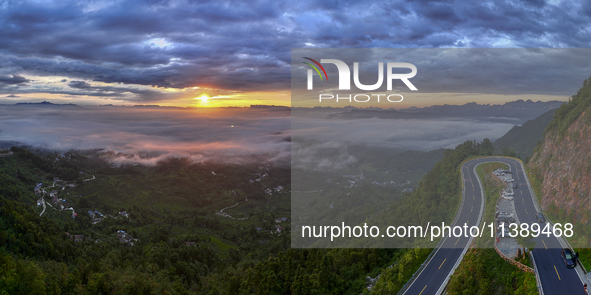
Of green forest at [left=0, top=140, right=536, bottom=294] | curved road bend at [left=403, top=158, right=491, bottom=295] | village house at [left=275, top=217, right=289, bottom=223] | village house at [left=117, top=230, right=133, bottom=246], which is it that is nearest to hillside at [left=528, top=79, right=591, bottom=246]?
curved road bend at [left=403, top=158, right=491, bottom=295]

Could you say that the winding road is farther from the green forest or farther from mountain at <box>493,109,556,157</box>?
mountain at <box>493,109,556,157</box>

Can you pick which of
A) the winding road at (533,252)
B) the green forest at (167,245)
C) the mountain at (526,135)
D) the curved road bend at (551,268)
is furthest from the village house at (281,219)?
the curved road bend at (551,268)

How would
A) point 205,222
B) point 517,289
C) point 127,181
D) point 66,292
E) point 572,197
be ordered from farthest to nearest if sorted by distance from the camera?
point 127,181
point 205,222
point 66,292
point 572,197
point 517,289

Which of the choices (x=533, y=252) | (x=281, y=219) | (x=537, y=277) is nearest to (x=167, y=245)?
(x=281, y=219)

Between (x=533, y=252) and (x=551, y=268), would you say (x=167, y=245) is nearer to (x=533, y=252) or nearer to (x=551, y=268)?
(x=533, y=252)

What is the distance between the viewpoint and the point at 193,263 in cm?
7806

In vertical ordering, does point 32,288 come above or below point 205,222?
above

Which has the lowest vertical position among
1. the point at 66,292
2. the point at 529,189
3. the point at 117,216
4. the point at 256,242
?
the point at 256,242

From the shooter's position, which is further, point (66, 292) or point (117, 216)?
point (117, 216)

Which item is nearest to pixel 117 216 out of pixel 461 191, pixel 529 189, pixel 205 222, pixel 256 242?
pixel 205 222

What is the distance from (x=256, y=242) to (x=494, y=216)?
93.6 meters

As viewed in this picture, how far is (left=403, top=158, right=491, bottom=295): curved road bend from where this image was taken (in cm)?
2902

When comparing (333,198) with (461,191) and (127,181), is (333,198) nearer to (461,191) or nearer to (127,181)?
(461,191)

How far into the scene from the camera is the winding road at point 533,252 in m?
24.8
